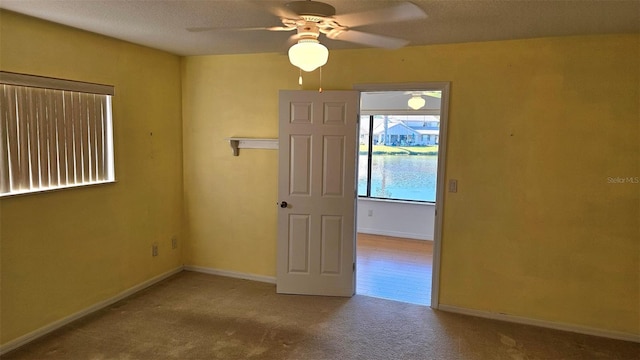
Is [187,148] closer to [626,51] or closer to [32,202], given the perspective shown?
[32,202]

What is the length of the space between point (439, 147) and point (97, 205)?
2.99 metres

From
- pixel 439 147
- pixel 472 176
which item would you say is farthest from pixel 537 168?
pixel 439 147

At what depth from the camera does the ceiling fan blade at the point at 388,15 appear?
1.81m

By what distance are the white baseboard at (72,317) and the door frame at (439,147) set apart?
9.08ft

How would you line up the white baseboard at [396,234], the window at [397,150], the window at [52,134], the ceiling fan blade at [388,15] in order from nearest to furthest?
the ceiling fan blade at [388,15], the window at [52,134], the white baseboard at [396,234], the window at [397,150]

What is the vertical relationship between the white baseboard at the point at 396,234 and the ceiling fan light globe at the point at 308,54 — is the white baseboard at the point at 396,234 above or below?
below

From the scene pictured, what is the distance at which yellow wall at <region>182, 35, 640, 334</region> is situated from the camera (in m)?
3.13

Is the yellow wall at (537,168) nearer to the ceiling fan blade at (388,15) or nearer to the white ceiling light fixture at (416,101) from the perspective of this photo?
the ceiling fan blade at (388,15)

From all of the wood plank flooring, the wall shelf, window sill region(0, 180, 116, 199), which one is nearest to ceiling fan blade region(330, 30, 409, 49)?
the wall shelf

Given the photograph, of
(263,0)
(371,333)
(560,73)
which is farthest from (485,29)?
(371,333)

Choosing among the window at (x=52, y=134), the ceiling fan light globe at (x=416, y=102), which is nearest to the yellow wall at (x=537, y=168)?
the window at (x=52, y=134)

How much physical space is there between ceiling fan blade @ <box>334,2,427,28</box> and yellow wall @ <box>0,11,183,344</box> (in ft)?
7.36

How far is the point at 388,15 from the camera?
6.31 feet

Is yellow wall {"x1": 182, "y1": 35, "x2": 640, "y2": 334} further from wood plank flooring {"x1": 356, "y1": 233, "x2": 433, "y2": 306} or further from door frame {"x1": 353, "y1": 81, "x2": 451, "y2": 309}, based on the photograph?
wood plank flooring {"x1": 356, "y1": 233, "x2": 433, "y2": 306}
